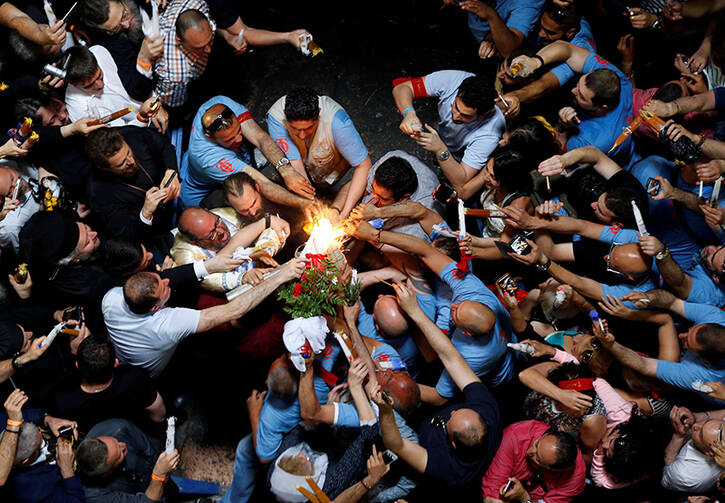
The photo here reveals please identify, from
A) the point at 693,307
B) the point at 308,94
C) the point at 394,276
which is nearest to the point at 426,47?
the point at 308,94

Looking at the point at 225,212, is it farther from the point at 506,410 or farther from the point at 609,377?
the point at 609,377

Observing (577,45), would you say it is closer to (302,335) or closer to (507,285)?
(507,285)

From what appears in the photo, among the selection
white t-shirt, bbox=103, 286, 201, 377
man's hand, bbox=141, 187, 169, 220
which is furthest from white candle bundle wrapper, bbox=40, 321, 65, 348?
man's hand, bbox=141, 187, 169, 220

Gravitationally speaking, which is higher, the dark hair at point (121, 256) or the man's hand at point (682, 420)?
the dark hair at point (121, 256)

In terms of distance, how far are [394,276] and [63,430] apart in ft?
9.55

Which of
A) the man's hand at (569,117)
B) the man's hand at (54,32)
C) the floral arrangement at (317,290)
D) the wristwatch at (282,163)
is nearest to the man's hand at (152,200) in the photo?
the wristwatch at (282,163)

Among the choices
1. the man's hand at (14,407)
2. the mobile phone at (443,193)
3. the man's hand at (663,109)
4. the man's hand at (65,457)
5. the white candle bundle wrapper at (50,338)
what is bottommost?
the man's hand at (65,457)

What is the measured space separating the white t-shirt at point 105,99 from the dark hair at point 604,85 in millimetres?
4051

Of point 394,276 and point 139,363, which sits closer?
point 139,363

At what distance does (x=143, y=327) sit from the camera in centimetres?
423

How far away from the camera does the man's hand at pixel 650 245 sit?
408 cm

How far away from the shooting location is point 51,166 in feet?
15.9

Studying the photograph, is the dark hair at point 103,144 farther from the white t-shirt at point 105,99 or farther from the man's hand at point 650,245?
the man's hand at point 650,245

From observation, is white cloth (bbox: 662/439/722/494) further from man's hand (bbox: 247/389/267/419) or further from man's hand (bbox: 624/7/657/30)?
man's hand (bbox: 624/7/657/30)
